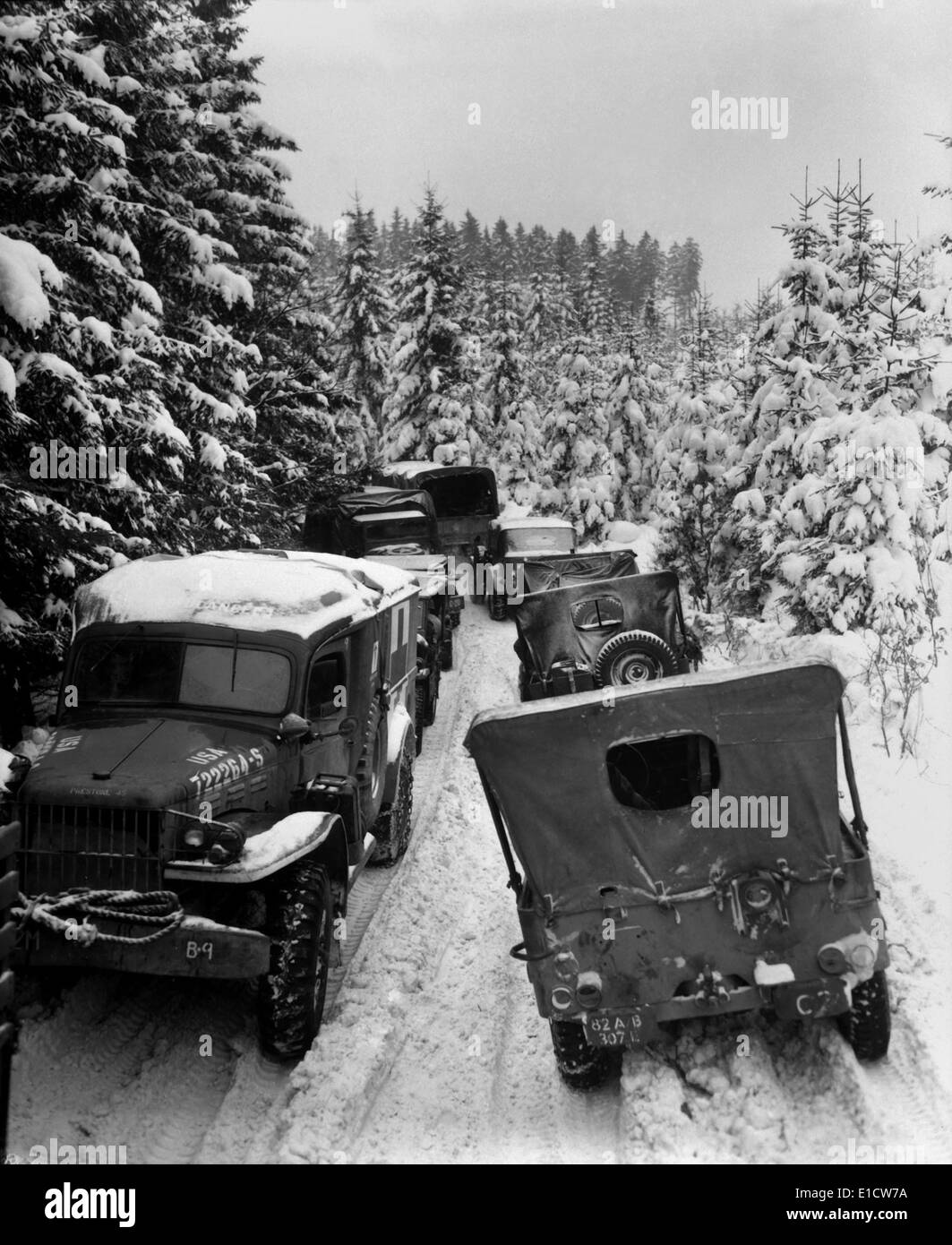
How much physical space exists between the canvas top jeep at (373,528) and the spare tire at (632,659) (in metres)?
6.92

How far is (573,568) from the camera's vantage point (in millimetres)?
13172

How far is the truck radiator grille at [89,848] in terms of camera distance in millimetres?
4879

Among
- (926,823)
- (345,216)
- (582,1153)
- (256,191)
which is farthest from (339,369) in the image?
(582,1153)

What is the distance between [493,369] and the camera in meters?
32.9

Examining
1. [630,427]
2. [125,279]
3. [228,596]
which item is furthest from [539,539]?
[630,427]

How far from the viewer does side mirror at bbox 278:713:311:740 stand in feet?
19.1

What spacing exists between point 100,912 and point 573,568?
31.1 feet

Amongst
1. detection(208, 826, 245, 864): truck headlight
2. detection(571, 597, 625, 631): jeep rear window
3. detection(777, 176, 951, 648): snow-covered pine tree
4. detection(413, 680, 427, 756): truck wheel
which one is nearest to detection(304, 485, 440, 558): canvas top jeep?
detection(413, 680, 427, 756): truck wheel

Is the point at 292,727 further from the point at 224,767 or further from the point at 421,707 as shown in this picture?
the point at 421,707

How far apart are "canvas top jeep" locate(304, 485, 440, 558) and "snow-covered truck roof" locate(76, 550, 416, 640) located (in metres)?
8.98

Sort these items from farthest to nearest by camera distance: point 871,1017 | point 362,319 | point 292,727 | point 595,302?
1. point 595,302
2. point 362,319
3. point 292,727
4. point 871,1017

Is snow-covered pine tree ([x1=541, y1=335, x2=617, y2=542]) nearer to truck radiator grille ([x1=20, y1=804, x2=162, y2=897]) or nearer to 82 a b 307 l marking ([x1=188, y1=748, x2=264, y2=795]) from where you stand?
82 a b 307 l marking ([x1=188, y1=748, x2=264, y2=795])
